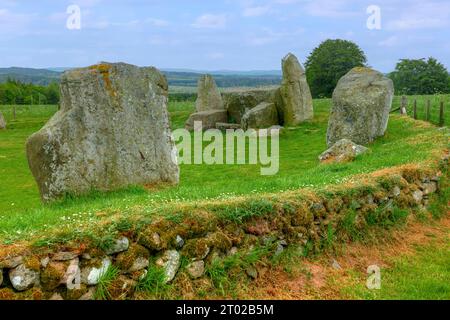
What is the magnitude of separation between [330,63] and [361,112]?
5813cm

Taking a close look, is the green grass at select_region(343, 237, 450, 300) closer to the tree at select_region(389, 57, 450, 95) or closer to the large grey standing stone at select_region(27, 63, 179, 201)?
the large grey standing stone at select_region(27, 63, 179, 201)

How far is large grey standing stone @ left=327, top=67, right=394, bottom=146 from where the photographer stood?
22438mm

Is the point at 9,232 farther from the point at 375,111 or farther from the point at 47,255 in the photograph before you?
the point at 375,111

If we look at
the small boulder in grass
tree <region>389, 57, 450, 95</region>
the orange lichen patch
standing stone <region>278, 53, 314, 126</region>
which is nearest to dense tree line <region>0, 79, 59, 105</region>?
tree <region>389, 57, 450, 95</region>

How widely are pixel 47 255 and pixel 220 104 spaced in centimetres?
2939

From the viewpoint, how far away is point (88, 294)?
7.00m

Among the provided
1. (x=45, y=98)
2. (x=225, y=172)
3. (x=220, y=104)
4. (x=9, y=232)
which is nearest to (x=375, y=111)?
(x=225, y=172)

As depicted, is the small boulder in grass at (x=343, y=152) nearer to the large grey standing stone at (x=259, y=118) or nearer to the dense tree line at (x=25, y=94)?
the large grey standing stone at (x=259, y=118)

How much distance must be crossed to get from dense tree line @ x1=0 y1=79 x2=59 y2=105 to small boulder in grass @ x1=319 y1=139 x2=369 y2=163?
294 feet

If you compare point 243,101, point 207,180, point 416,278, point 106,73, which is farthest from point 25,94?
point 416,278

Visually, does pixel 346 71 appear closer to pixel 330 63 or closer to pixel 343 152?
pixel 330 63

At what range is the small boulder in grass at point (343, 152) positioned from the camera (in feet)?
59.3

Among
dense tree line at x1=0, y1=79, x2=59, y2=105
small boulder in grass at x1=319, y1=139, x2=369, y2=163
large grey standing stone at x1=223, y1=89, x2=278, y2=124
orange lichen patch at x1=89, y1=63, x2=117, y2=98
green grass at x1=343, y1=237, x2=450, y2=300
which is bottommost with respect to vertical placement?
dense tree line at x1=0, y1=79, x2=59, y2=105
